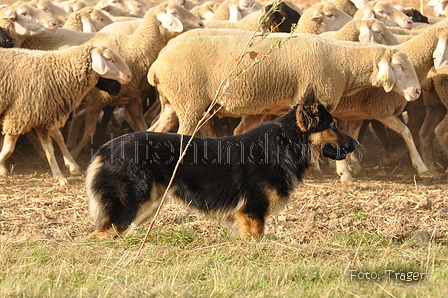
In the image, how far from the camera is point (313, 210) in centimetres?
629

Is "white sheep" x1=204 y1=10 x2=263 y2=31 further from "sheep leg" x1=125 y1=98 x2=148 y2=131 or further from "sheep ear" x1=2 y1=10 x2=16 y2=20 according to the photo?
"sheep ear" x1=2 y1=10 x2=16 y2=20

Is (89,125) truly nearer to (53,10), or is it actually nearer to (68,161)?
(68,161)

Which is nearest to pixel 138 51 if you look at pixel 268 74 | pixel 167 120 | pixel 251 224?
pixel 167 120

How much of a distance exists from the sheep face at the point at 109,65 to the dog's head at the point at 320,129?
384 cm

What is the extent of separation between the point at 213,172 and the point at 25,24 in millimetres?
5690

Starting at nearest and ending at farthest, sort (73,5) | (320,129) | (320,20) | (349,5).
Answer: (320,129) → (320,20) → (349,5) → (73,5)

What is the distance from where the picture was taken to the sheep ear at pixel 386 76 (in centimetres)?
810

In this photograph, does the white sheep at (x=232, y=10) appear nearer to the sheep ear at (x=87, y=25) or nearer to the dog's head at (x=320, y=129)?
the sheep ear at (x=87, y=25)

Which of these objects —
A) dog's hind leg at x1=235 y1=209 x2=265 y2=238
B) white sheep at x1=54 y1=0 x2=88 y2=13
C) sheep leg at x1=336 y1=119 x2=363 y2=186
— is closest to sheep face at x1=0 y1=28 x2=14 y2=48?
white sheep at x1=54 y1=0 x2=88 y2=13

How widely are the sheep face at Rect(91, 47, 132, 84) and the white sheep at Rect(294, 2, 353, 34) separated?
3.08 metres

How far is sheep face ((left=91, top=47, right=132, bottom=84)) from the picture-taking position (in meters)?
8.09

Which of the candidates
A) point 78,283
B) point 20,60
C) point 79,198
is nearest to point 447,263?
point 78,283

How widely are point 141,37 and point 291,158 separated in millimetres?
5149

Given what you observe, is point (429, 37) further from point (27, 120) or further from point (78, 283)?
point (78, 283)
